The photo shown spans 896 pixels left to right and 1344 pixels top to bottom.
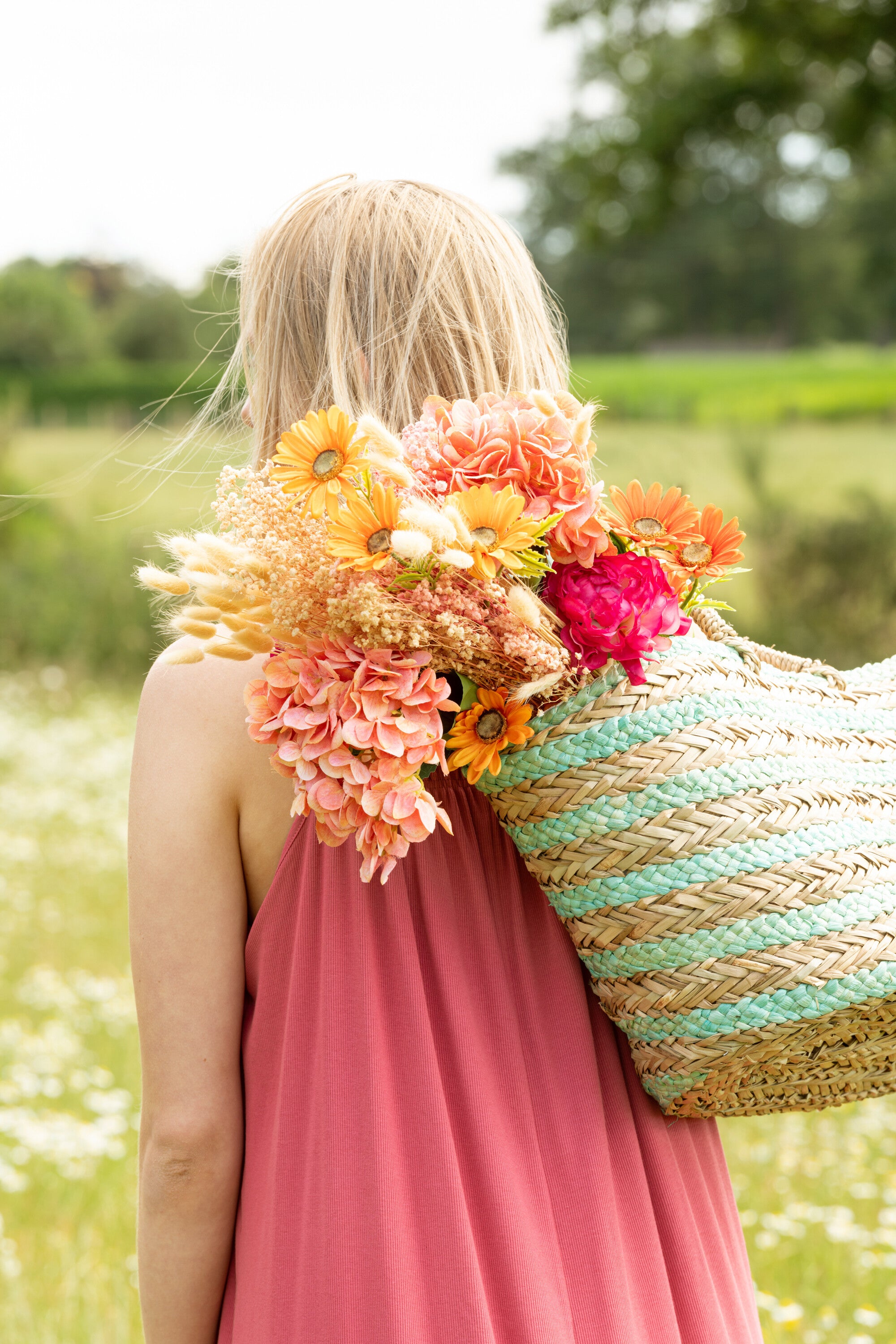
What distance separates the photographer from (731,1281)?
1.50 metres

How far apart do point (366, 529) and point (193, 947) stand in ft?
1.85

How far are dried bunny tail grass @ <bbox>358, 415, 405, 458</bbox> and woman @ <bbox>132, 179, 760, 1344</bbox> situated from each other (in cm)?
31

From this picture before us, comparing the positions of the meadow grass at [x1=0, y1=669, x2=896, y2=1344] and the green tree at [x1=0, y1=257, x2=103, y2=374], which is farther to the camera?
the green tree at [x1=0, y1=257, x2=103, y2=374]

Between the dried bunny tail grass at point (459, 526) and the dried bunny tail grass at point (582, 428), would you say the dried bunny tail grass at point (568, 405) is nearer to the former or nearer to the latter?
the dried bunny tail grass at point (582, 428)

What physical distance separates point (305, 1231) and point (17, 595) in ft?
36.6

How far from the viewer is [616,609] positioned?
1147 mm

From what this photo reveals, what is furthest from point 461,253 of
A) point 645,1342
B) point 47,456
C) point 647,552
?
point 47,456

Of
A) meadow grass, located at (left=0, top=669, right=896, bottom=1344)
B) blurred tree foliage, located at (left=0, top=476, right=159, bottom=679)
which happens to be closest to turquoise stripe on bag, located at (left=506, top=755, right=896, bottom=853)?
meadow grass, located at (left=0, top=669, right=896, bottom=1344)

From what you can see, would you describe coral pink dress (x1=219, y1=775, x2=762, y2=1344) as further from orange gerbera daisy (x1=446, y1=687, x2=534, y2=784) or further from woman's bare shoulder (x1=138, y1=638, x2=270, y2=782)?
orange gerbera daisy (x1=446, y1=687, x2=534, y2=784)

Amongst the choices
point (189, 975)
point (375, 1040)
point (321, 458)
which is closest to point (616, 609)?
point (321, 458)

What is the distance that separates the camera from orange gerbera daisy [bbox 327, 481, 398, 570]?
1041mm

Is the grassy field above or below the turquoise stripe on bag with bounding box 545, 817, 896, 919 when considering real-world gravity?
below

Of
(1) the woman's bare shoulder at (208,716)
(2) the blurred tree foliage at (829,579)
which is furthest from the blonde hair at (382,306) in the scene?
(2) the blurred tree foliage at (829,579)

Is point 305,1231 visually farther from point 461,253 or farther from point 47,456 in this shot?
point 47,456
